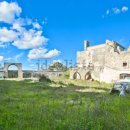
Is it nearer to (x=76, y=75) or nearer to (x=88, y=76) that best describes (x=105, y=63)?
(x=88, y=76)

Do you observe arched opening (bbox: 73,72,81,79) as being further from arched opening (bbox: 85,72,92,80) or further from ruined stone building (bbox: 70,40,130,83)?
arched opening (bbox: 85,72,92,80)

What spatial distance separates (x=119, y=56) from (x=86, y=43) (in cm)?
2090

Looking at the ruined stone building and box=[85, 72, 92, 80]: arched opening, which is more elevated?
the ruined stone building

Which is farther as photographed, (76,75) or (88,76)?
(76,75)

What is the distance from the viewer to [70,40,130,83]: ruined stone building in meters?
48.1

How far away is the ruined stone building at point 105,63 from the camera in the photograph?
4815 centimetres

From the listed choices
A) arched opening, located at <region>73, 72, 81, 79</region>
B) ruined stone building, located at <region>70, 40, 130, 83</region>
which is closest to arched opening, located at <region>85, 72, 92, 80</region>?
ruined stone building, located at <region>70, 40, 130, 83</region>

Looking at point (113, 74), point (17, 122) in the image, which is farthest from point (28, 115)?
point (113, 74)

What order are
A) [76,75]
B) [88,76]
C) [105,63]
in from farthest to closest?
[76,75] → [88,76] → [105,63]

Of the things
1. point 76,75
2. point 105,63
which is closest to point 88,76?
point 76,75

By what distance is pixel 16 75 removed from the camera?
70.0 meters

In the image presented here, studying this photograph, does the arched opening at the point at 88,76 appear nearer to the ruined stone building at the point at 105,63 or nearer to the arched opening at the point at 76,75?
the ruined stone building at the point at 105,63

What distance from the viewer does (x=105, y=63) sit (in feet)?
180

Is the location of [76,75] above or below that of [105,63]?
below
